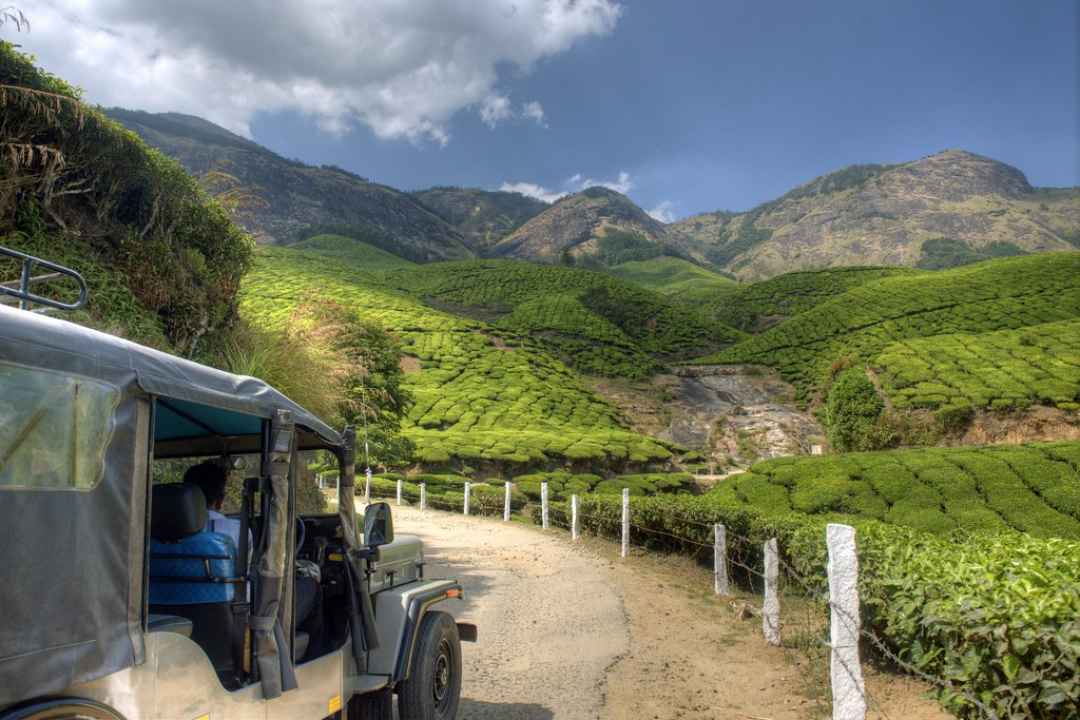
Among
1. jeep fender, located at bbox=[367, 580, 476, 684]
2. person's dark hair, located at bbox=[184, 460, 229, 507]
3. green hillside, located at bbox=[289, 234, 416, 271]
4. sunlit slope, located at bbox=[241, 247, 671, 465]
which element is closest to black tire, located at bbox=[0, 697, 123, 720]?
person's dark hair, located at bbox=[184, 460, 229, 507]

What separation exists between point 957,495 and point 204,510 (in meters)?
17.8

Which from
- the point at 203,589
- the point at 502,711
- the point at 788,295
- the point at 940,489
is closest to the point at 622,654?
the point at 502,711

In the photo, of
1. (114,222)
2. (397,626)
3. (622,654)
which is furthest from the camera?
(114,222)

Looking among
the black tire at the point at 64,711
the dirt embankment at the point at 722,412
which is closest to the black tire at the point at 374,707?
the black tire at the point at 64,711

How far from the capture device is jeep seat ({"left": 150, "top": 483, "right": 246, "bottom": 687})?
3404mm

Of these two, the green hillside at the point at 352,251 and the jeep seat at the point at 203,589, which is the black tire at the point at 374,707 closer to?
the jeep seat at the point at 203,589

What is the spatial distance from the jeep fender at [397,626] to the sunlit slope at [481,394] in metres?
11.2

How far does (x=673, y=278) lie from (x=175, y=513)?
16800cm

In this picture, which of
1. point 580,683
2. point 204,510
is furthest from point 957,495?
point 204,510

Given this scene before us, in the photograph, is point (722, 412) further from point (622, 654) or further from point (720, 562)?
point (622, 654)

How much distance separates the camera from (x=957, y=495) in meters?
16.7

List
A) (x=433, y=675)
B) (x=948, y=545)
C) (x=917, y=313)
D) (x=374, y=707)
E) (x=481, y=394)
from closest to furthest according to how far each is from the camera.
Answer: (x=374, y=707) < (x=433, y=675) < (x=948, y=545) < (x=481, y=394) < (x=917, y=313)

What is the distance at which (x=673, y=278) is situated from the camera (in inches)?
6560

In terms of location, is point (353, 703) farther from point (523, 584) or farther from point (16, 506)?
point (523, 584)
